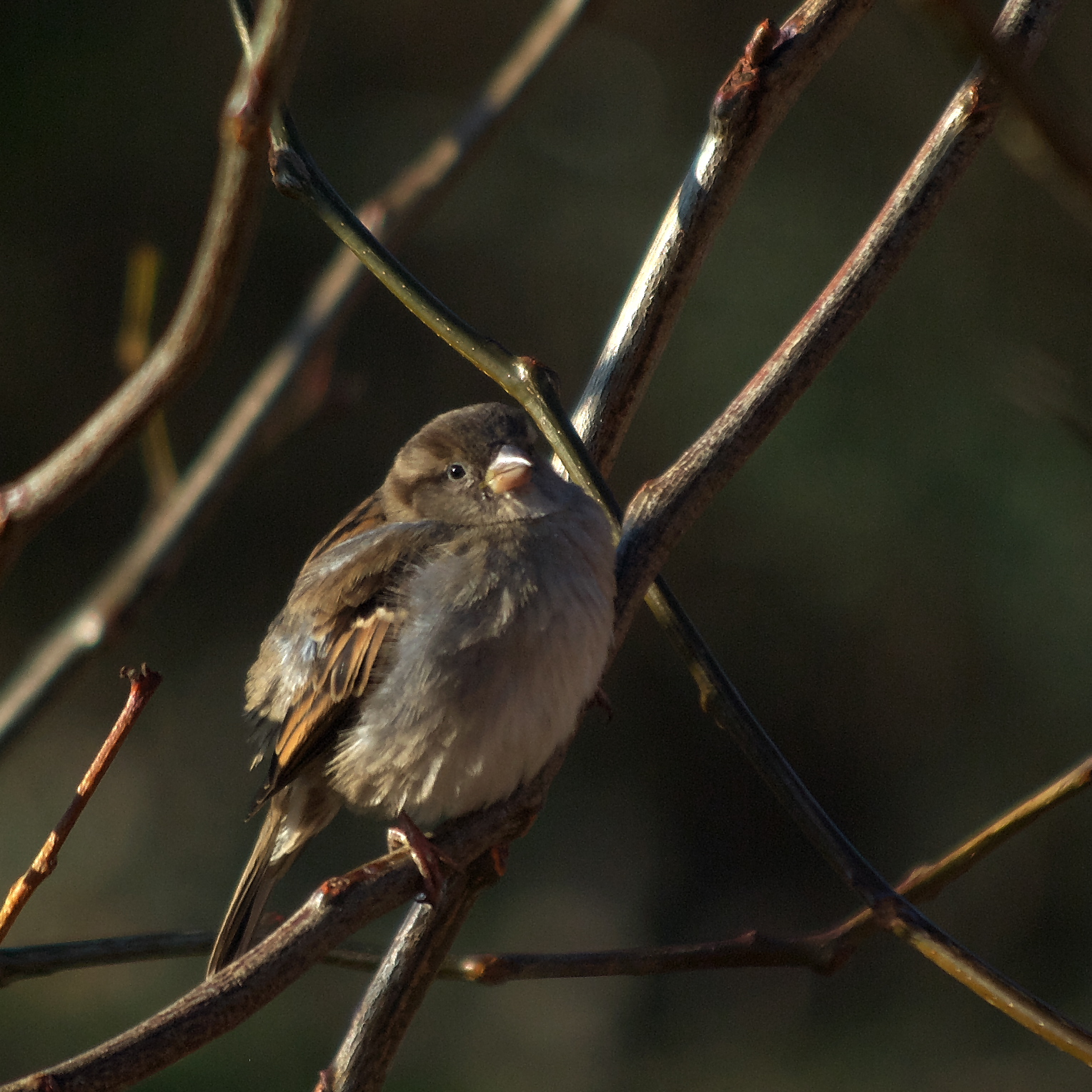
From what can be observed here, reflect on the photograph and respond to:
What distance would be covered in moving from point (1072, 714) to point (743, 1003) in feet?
5.55

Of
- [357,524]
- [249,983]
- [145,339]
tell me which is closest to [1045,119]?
[145,339]

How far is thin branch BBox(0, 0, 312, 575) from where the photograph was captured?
60cm

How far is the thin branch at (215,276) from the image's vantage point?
→ 23.5 inches

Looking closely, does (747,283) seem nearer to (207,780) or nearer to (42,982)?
(207,780)

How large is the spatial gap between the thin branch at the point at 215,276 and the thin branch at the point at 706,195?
1305mm

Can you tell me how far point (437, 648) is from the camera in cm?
225

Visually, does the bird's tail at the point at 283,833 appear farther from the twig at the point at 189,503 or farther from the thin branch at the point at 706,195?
the twig at the point at 189,503

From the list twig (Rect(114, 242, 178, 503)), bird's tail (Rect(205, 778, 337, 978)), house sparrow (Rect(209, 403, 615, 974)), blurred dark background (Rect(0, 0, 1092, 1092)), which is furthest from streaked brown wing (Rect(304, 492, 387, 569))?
blurred dark background (Rect(0, 0, 1092, 1092))

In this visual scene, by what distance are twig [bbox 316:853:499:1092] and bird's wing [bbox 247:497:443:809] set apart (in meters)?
0.64

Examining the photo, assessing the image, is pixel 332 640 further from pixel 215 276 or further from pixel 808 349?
pixel 215 276

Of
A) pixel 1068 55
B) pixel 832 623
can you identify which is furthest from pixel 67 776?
pixel 1068 55

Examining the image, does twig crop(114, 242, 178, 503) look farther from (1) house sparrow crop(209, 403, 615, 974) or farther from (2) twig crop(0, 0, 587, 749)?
(1) house sparrow crop(209, 403, 615, 974)

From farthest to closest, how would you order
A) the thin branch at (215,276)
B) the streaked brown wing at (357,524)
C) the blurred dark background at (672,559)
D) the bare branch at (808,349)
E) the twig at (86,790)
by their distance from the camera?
the blurred dark background at (672,559)
the streaked brown wing at (357,524)
the bare branch at (808,349)
the twig at (86,790)
the thin branch at (215,276)

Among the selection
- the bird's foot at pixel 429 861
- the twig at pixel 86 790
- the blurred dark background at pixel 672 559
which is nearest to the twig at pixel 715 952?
the bird's foot at pixel 429 861
